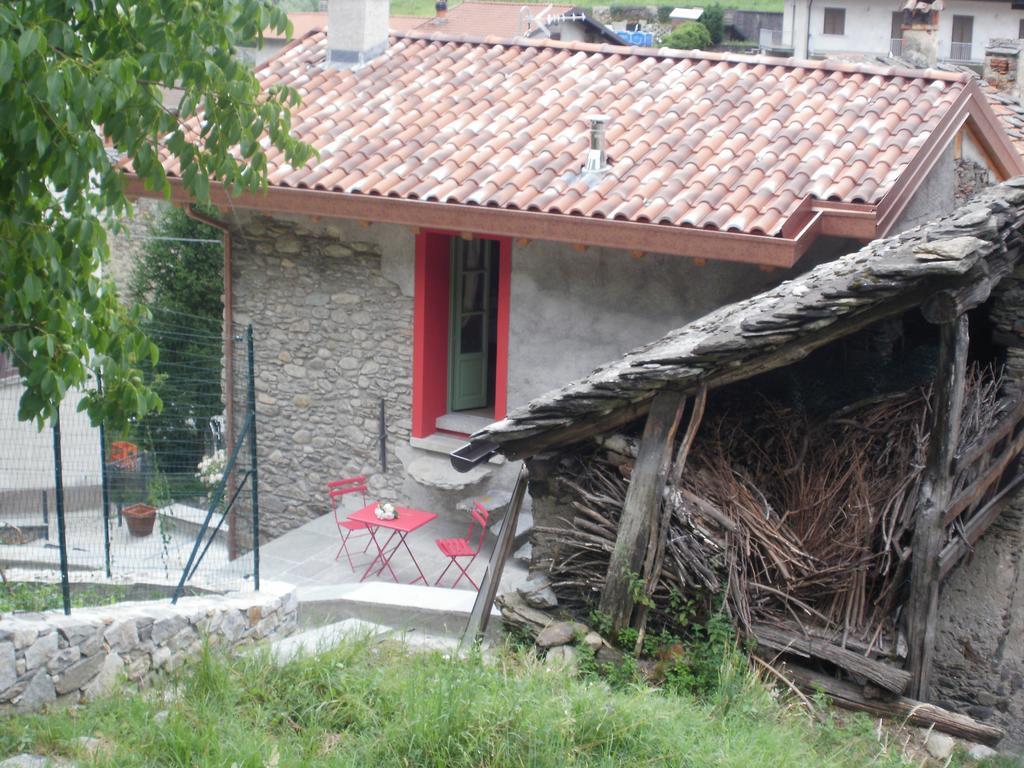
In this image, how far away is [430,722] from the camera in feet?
14.8

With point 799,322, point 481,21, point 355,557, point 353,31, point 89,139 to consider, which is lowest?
point 355,557

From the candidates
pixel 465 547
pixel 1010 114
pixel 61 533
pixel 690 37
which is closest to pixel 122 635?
pixel 61 533

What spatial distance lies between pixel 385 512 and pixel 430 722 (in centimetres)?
464

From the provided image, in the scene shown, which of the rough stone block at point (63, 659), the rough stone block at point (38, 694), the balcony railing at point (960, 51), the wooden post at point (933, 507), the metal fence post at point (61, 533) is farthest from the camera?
the balcony railing at point (960, 51)

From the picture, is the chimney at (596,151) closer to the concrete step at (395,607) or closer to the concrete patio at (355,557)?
the concrete patio at (355,557)

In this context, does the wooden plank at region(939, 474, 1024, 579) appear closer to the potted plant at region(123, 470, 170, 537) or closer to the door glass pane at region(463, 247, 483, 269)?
the door glass pane at region(463, 247, 483, 269)

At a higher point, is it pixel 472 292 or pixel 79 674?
pixel 472 292

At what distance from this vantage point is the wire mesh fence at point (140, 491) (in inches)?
288

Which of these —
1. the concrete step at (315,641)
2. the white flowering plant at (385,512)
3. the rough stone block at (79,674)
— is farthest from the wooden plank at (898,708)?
the white flowering plant at (385,512)

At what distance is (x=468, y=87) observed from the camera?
10.7 metres

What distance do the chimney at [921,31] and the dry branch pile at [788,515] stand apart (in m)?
10.3

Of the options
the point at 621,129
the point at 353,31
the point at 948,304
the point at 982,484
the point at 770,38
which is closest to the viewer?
the point at 948,304

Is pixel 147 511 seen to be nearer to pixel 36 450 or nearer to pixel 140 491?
pixel 140 491

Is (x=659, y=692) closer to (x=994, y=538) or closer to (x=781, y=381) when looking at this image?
(x=781, y=381)
